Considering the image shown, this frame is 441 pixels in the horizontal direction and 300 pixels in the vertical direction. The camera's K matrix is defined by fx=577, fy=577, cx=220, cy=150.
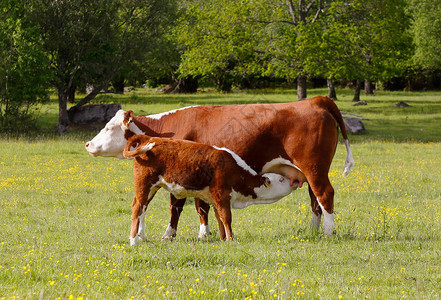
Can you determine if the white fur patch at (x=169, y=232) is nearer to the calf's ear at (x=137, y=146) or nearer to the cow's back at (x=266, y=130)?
the calf's ear at (x=137, y=146)

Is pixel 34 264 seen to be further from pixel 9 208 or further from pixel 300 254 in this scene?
pixel 9 208

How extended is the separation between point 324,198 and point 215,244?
2180 millimetres

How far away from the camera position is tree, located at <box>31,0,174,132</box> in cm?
2984

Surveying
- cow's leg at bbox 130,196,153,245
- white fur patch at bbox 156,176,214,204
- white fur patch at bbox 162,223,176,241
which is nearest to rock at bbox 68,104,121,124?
white fur patch at bbox 162,223,176,241

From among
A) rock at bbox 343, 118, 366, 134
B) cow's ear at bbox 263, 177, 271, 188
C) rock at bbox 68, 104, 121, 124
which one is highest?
cow's ear at bbox 263, 177, 271, 188

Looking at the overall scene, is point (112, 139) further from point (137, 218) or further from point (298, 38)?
point (298, 38)

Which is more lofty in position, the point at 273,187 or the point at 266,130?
the point at 266,130

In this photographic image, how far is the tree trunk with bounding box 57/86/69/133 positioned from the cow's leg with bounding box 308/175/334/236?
23.4 meters

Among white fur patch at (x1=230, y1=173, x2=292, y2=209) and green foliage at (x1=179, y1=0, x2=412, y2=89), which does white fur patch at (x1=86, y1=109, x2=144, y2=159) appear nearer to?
white fur patch at (x1=230, y1=173, x2=292, y2=209)

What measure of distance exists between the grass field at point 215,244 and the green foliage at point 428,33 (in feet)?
148

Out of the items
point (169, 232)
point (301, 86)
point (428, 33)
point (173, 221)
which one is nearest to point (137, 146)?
point (173, 221)

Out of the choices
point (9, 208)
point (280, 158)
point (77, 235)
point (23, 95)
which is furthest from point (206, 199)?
point (23, 95)

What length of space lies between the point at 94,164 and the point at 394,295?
15609mm

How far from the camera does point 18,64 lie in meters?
27.5
